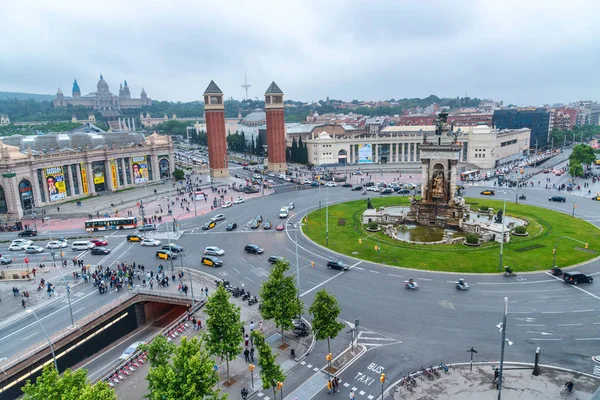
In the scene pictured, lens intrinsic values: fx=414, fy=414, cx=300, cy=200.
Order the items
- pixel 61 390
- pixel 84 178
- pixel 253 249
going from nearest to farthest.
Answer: pixel 61 390, pixel 253 249, pixel 84 178

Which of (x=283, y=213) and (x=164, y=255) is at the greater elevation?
(x=283, y=213)

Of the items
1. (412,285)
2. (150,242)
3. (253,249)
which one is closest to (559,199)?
(412,285)

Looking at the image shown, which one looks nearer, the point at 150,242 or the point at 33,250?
the point at 33,250

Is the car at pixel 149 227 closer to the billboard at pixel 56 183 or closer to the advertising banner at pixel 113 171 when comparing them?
the billboard at pixel 56 183

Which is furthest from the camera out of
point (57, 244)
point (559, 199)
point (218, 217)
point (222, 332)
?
point (559, 199)

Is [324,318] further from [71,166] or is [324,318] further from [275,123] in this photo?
[275,123]

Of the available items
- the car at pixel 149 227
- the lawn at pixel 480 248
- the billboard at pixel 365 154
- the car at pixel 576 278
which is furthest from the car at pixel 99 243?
the billboard at pixel 365 154
